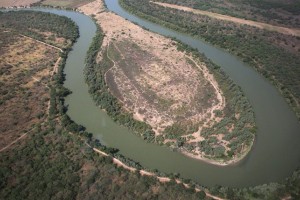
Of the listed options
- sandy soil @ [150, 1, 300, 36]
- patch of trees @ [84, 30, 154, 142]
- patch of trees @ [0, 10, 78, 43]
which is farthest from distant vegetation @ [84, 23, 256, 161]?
sandy soil @ [150, 1, 300, 36]

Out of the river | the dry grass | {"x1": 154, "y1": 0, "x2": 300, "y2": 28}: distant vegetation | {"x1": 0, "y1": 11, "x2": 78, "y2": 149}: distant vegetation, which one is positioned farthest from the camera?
{"x1": 154, "y1": 0, "x2": 300, "y2": 28}: distant vegetation

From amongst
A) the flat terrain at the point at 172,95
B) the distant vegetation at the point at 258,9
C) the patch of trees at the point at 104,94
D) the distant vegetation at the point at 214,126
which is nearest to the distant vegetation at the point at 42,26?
the patch of trees at the point at 104,94

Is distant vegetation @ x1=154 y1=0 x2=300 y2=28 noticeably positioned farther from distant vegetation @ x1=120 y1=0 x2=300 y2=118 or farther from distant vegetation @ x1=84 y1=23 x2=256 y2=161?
distant vegetation @ x1=84 y1=23 x2=256 y2=161

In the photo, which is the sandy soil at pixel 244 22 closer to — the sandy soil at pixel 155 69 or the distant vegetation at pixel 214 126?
the sandy soil at pixel 155 69

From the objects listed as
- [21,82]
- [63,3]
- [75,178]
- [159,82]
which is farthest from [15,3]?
[75,178]

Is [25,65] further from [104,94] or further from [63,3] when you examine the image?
[63,3]

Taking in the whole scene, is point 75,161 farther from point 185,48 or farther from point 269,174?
point 185,48

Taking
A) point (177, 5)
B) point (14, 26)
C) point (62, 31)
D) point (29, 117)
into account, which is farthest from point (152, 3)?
point (29, 117)
